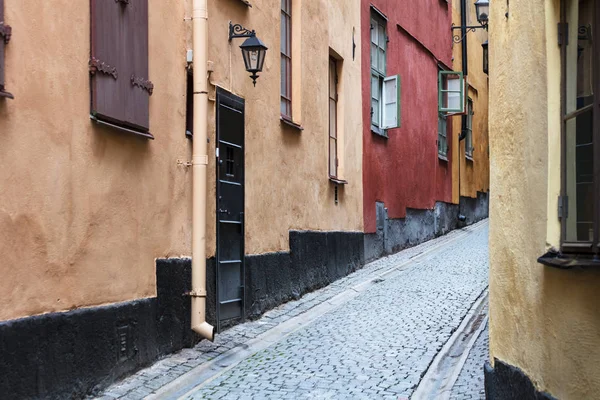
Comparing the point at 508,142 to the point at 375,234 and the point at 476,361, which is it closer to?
the point at 476,361

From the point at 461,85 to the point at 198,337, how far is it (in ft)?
41.7

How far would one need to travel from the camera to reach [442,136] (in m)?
19.5

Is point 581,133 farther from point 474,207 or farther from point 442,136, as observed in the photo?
point 474,207

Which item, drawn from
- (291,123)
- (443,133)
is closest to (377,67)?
(443,133)

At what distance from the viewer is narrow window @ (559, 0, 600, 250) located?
3803 mm

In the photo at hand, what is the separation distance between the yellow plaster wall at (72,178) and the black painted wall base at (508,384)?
285cm

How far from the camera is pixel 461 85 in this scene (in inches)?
743

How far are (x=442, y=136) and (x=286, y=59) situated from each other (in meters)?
9.57

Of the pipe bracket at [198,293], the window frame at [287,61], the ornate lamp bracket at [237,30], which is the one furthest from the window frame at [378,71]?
the pipe bracket at [198,293]

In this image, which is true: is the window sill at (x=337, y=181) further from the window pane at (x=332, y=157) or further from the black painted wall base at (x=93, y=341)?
the black painted wall base at (x=93, y=341)

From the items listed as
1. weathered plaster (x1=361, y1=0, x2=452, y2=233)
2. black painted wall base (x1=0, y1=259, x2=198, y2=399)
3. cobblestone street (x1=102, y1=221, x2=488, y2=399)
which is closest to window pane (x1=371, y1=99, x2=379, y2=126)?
weathered plaster (x1=361, y1=0, x2=452, y2=233)

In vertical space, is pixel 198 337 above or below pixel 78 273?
below

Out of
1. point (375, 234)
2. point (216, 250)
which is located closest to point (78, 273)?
point (216, 250)

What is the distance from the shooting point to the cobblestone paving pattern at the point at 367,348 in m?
6.53
